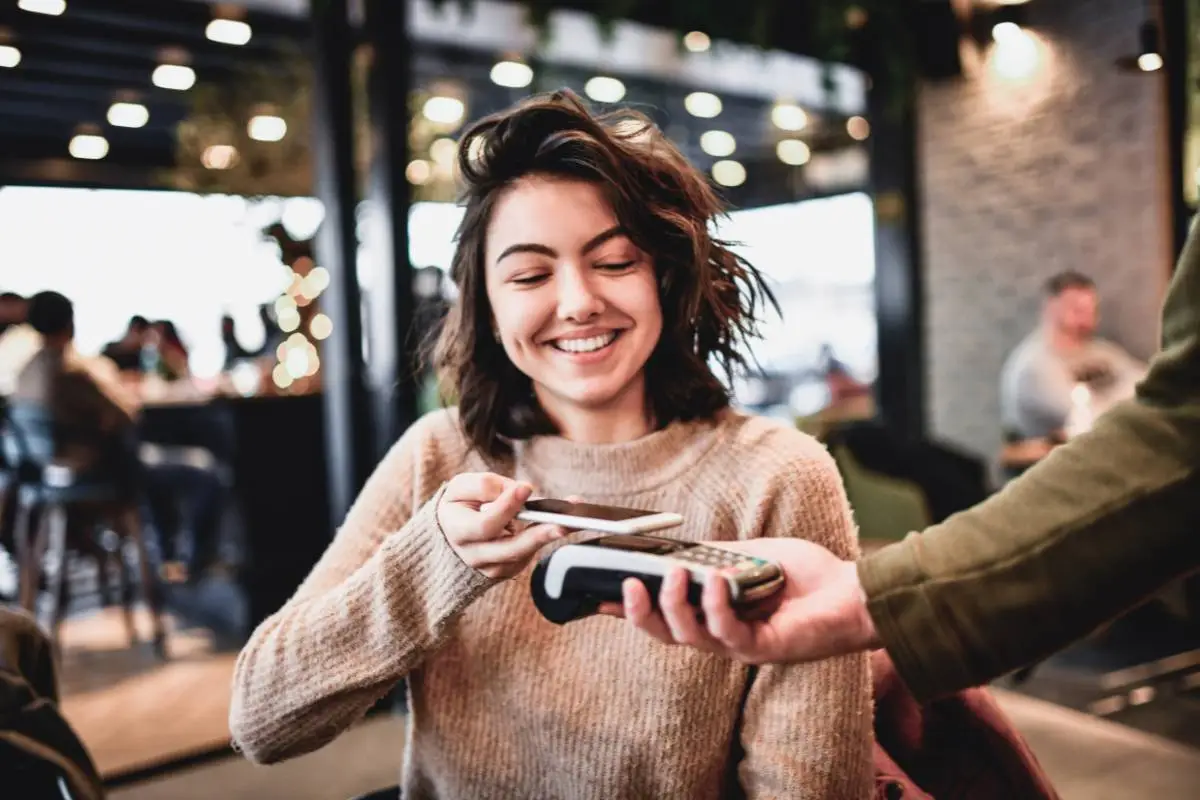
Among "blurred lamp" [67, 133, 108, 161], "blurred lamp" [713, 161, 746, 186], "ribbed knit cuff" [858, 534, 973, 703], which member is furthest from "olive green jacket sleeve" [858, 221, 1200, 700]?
"blurred lamp" [713, 161, 746, 186]

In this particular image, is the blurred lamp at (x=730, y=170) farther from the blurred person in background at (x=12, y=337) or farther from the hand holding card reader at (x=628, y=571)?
the hand holding card reader at (x=628, y=571)

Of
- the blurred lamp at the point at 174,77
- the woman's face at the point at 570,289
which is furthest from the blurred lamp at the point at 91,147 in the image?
the woman's face at the point at 570,289

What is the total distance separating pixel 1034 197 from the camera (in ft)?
15.4

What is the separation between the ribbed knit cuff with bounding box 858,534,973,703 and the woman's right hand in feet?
0.96

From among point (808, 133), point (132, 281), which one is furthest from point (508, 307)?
point (808, 133)

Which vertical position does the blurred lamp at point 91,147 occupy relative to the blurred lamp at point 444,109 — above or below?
above

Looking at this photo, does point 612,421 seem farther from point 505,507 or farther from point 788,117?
point 788,117

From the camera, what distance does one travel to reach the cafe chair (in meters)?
3.94

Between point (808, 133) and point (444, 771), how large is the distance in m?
7.21

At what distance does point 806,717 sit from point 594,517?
41 cm

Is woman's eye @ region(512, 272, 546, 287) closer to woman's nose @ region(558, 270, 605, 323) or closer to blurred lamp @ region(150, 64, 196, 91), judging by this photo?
woman's nose @ region(558, 270, 605, 323)

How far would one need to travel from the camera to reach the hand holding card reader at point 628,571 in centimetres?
82

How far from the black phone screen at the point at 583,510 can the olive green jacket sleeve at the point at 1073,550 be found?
24 centimetres

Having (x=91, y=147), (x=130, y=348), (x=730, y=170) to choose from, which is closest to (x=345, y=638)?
(x=130, y=348)
